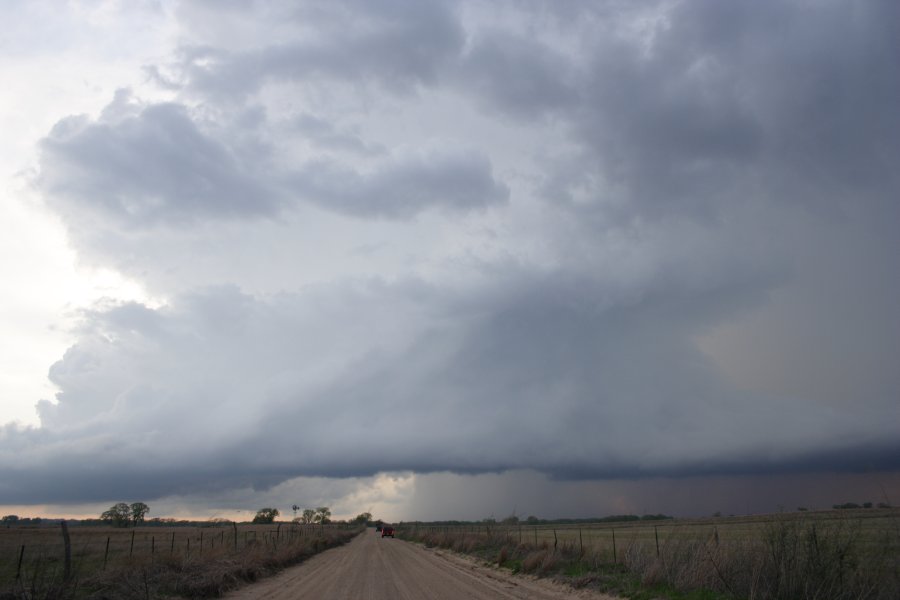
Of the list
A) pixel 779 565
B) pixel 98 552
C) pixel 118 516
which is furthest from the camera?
pixel 118 516

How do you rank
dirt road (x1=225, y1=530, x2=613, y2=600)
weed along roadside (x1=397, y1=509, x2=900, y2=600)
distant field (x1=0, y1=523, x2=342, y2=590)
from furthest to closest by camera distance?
dirt road (x1=225, y1=530, x2=613, y2=600), distant field (x1=0, y1=523, x2=342, y2=590), weed along roadside (x1=397, y1=509, x2=900, y2=600)

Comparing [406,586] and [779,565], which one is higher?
[779,565]

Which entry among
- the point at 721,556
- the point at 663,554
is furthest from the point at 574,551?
the point at 721,556

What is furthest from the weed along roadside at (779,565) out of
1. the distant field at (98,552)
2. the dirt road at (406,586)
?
the distant field at (98,552)

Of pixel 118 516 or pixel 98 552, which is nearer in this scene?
pixel 98 552

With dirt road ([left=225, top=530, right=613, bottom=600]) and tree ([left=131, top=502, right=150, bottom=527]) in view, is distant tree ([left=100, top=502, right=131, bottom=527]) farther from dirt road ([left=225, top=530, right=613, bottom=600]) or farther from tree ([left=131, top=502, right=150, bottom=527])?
dirt road ([left=225, top=530, right=613, bottom=600])

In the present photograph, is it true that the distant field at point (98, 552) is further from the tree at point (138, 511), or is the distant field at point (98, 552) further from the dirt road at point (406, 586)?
the tree at point (138, 511)

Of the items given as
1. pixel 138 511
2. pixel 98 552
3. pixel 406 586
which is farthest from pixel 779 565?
pixel 138 511

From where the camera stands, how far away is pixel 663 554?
18.1 meters

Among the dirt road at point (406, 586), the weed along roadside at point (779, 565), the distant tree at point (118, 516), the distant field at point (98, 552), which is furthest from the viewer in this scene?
the distant tree at point (118, 516)

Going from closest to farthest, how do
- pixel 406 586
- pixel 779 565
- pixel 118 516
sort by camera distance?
pixel 779 565 < pixel 406 586 < pixel 118 516

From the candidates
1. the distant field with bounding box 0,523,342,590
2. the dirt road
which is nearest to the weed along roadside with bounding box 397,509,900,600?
the dirt road

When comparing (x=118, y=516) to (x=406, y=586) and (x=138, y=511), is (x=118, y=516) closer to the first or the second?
(x=138, y=511)

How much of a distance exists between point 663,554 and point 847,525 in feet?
23.2
